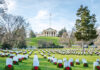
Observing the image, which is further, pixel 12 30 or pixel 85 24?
pixel 12 30

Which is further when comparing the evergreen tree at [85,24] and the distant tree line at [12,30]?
the distant tree line at [12,30]

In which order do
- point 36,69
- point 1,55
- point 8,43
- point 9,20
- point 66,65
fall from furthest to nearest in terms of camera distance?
point 8,43 < point 9,20 < point 1,55 < point 66,65 < point 36,69

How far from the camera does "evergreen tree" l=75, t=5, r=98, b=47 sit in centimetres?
3579

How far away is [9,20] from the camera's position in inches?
1615

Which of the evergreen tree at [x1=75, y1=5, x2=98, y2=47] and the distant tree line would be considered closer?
the evergreen tree at [x1=75, y1=5, x2=98, y2=47]

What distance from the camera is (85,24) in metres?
35.8

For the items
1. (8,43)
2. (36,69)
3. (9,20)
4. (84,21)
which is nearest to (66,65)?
(36,69)

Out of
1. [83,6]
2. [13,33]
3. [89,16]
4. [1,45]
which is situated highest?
[83,6]

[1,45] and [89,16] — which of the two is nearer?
[89,16]

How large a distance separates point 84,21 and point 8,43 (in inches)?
847

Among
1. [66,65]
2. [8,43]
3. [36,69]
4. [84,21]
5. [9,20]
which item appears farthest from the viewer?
[8,43]

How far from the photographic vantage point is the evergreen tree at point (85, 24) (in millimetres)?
35787

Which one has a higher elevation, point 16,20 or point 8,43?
point 16,20

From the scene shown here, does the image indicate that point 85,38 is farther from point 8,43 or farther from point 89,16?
point 8,43
